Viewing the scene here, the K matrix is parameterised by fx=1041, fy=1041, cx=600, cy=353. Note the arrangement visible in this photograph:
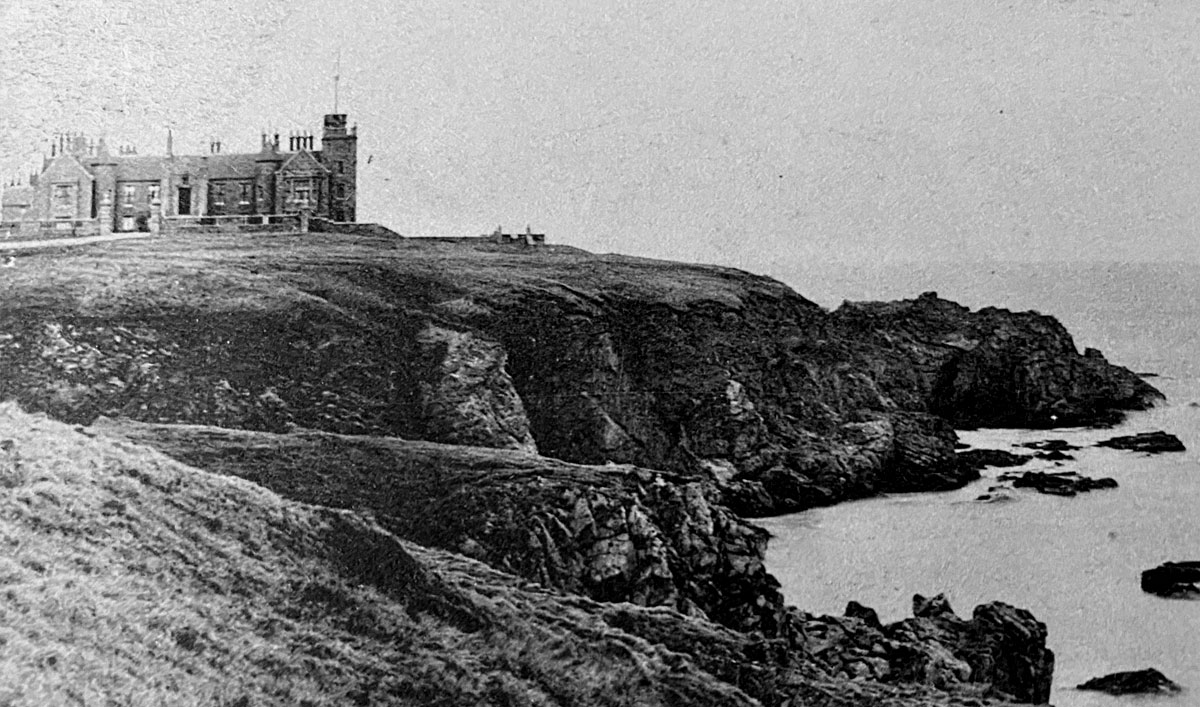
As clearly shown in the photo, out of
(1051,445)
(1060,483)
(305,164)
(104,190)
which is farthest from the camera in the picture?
(104,190)

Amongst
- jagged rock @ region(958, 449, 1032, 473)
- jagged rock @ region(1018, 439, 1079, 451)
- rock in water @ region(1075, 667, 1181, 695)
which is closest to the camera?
rock in water @ region(1075, 667, 1181, 695)

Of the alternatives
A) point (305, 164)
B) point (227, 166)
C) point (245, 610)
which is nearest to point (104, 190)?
point (227, 166)

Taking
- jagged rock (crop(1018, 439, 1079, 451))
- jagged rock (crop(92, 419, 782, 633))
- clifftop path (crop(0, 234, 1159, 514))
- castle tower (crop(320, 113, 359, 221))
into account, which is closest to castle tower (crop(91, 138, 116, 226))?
clifftop path (crop(0, 234, 1159, 514))

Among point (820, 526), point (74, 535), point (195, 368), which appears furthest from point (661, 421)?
point (74, 535)

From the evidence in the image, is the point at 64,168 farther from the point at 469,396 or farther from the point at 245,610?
the point at 245,610

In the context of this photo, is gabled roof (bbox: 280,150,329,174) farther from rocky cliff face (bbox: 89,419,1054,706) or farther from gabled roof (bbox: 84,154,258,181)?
rocky cliff face (bbox: 89,419,1054,706)

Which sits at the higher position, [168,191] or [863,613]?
[168,191]
